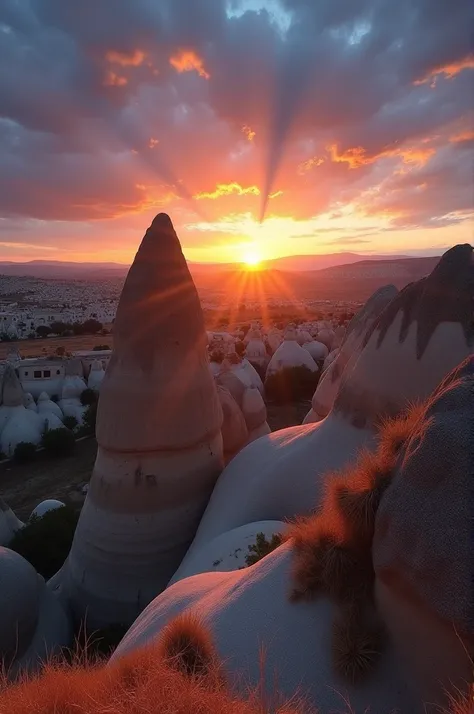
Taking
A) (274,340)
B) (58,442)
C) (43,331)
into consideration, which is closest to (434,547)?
(58,442)

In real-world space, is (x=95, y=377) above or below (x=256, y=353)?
below

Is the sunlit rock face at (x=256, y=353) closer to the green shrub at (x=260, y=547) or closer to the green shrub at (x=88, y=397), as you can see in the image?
the green shrub at (x=88, y=397)

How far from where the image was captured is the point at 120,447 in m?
7.12

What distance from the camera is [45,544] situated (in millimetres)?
9805

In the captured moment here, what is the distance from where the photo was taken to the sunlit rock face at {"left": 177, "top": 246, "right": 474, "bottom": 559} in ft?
18.8

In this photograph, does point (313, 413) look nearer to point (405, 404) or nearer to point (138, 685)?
point (405, 404)

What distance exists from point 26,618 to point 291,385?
745 inches

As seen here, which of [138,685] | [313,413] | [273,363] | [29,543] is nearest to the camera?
[138,685]

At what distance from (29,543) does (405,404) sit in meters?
7.89

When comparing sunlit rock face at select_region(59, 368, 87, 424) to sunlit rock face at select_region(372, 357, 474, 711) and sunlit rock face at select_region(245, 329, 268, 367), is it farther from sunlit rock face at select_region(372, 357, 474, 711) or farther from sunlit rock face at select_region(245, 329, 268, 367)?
sunlit rock face at select_region(372, 357, 474, 711)

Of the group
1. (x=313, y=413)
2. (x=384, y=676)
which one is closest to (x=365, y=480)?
(x=384, y=676)

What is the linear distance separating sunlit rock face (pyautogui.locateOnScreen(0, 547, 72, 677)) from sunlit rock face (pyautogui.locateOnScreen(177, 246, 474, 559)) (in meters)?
2.24

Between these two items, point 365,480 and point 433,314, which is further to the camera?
point 433,314

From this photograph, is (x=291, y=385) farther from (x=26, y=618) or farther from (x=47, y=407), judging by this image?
(x=26, y=618)
